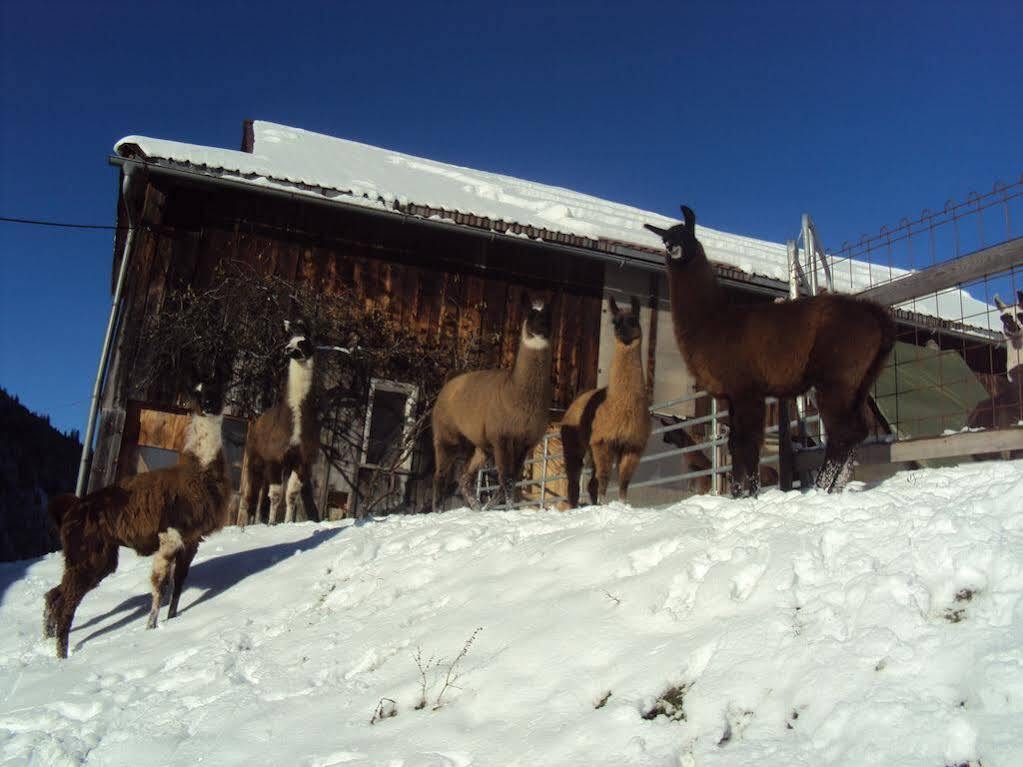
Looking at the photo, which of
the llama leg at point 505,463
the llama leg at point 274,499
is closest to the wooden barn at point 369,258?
the llama leg at point 274,499

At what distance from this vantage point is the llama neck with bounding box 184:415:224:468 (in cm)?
757

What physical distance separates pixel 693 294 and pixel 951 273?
6.25ft

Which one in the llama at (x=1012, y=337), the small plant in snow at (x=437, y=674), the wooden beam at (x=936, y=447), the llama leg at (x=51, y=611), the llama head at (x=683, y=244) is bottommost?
the llama leg at (x=51, y=611)

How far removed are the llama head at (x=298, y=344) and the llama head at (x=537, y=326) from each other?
3.29 metres

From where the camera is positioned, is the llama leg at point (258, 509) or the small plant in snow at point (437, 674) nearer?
the small plant in snow at point (437, 674)

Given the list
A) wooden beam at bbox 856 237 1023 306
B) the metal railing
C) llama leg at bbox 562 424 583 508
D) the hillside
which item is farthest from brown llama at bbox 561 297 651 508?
the hillside

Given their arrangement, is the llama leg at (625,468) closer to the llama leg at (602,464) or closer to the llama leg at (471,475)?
the llama leg at (602,464)

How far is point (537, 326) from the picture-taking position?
9.00m

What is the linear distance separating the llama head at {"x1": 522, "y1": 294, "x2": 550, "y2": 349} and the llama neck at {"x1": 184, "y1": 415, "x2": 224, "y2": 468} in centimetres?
310

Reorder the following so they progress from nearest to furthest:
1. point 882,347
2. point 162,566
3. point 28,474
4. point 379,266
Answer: point 882,347 → point 162,566 → point 379,266 → point 28,474

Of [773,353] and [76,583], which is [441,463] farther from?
[773,353]

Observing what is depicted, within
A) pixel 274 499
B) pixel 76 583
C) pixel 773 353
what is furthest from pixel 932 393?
pixel 76 583


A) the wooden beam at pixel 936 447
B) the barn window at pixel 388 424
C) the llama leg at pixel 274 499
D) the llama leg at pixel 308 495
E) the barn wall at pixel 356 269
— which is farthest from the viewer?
the barn window at pixel 388 424

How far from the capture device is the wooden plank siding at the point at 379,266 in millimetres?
13469
